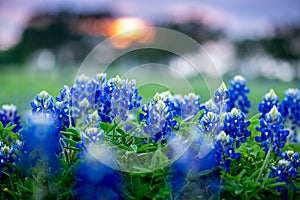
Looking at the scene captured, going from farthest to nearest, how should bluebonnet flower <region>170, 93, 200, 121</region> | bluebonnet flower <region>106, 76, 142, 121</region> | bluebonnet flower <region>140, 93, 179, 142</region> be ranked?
1. bluebonnet flower <region>170, 93, 200, 121</region>
2. bluebonnet flower <region>106, 76, 142, 121</region>
3. bluebonnet flower <region>140, 93, 179, 142</region>

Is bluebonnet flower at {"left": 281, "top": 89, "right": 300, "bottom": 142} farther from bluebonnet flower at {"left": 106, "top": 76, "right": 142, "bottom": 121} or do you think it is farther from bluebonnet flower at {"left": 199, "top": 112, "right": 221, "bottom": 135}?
bluebonnet flower at {"left": 106, "top": 76, "right": 142, "bottom": 121}

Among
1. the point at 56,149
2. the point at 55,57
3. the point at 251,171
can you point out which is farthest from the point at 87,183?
the point at 55,57

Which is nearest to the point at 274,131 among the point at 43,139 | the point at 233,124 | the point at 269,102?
the point at 233,124

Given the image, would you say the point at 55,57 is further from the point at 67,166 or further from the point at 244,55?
the point at 67,166

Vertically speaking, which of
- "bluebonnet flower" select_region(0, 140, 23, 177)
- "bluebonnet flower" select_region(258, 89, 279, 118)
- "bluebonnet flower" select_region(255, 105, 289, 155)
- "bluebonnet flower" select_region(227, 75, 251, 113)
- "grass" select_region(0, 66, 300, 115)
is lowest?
"bluebonnet flower" select_region(255, 105, 289, 155)

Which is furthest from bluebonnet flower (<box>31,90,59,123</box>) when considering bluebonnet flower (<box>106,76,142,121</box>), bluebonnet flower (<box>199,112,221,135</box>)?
bluebonnet flower (<box>199,112,221,135</box>)

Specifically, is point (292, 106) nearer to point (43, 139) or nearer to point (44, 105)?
point (44, 105)

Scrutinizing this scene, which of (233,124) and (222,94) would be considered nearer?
(233,124)
